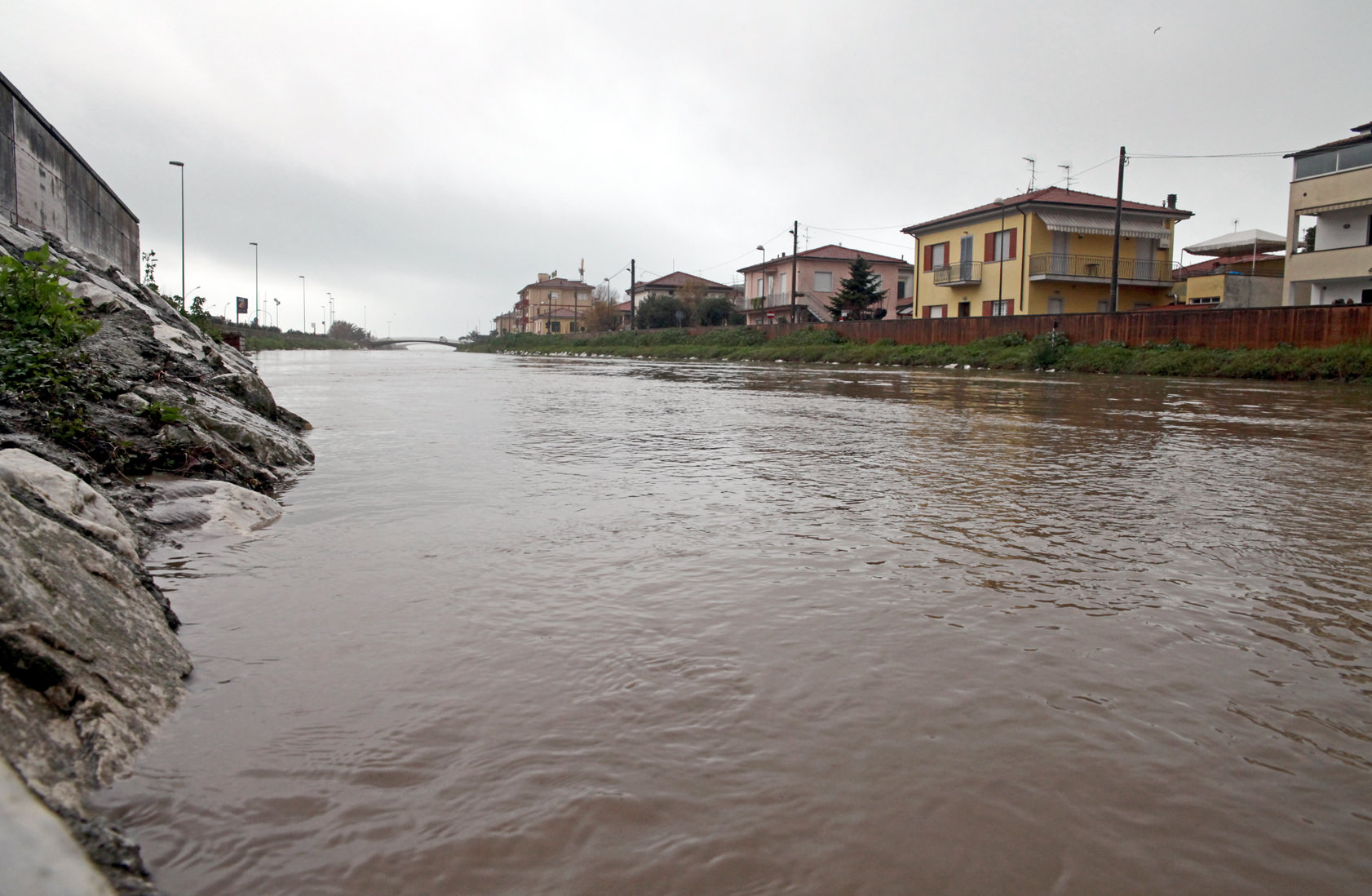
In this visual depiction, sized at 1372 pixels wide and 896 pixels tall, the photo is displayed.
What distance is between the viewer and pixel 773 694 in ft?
11.1

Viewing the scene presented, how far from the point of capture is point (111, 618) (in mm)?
3225

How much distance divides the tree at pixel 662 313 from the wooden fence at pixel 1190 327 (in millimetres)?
35602

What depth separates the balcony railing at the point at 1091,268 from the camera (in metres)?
42.7

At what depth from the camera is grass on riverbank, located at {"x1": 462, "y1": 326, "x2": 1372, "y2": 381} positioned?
2405 centimetres

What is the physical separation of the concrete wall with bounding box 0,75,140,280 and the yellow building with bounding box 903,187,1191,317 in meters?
36.9

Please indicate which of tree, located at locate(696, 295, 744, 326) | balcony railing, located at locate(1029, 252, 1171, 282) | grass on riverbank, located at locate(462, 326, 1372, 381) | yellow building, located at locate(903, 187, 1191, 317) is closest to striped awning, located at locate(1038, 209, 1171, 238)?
yellow building, located at locate(903, 187, 1191, 317)

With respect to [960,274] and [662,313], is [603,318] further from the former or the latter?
[960,274]

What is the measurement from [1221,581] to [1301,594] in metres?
0.36

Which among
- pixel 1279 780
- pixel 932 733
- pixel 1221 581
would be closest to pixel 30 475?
pixel 932 733

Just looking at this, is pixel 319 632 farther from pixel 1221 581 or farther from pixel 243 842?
pixel 1221 581

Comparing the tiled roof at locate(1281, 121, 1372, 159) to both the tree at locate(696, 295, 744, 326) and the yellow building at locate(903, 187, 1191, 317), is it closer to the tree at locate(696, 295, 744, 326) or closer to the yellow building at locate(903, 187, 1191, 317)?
the yellow building at locate(903, 187, 1191, 317)

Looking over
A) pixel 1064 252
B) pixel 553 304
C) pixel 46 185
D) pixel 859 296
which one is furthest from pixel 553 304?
pixel 46 185

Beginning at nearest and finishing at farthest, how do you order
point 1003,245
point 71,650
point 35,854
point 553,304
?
point 35,854 → point 71,650 → point 1003,245 → point 553,304

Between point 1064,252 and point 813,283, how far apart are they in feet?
86.0
